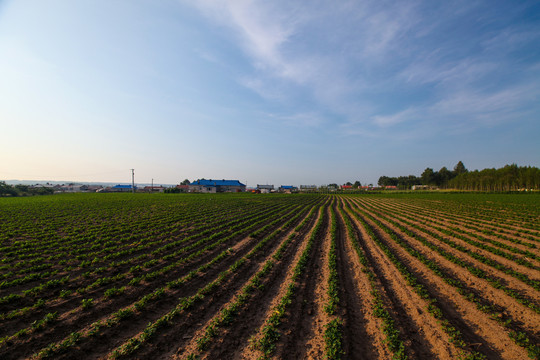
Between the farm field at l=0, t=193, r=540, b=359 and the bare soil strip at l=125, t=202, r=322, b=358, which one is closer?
the bare soil strip at l=125, t=202, r=322, b=358

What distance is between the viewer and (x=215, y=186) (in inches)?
4326

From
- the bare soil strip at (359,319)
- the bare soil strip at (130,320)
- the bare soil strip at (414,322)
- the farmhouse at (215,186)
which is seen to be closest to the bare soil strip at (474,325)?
the bare soil strip at (414,322)

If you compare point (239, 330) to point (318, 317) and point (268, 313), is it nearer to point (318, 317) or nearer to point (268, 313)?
point (268, 313)

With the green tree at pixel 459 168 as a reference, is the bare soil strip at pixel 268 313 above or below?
below

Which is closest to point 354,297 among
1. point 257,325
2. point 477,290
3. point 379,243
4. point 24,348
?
point 257,325

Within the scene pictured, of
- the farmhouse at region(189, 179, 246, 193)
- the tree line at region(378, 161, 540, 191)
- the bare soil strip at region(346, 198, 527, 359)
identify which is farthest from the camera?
the farmhouse at region(189, 179, 246, 193)

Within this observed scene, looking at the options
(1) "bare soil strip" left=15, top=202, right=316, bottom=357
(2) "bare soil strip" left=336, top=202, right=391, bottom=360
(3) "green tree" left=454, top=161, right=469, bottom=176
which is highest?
(3) "green tree" left=454, top=161, right=469, bottom=176

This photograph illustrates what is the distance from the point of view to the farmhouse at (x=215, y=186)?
108m

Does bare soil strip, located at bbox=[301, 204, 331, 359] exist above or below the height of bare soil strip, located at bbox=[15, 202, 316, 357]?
below

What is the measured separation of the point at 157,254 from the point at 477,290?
16687mm

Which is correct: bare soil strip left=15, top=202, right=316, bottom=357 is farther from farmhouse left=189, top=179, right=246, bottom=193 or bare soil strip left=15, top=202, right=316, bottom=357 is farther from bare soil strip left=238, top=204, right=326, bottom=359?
farmhouse left=189, top=179, right=246, bottom=193

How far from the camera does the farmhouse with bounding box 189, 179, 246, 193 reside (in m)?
108

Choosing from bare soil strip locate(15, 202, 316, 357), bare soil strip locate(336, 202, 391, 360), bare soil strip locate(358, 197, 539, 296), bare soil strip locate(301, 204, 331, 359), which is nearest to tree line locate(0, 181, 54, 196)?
bare soil strip locate(15, 202, 316, 357)

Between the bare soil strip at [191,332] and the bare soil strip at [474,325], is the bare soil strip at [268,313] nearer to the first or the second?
the bare soil strip at [191,332]
